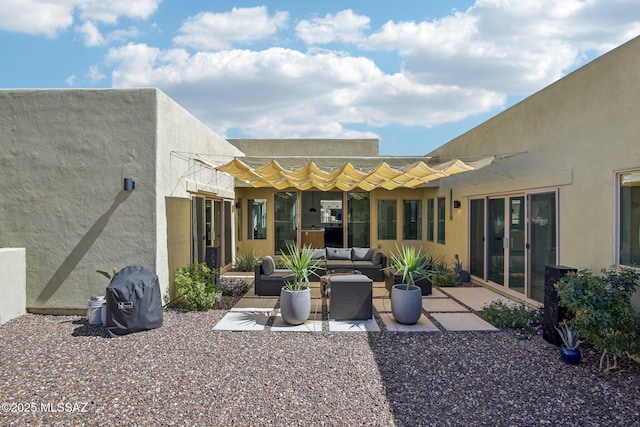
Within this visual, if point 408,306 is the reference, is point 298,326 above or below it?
below

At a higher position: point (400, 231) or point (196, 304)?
point (400, 231)

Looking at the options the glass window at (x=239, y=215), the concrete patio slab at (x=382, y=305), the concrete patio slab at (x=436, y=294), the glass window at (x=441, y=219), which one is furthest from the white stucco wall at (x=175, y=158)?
the glass window at (x=441, y=219)

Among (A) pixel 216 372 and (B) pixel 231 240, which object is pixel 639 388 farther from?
(B) pixel 231 240

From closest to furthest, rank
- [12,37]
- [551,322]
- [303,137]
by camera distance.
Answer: [551,322] → [12,37] → [303,137]

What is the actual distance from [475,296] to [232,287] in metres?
5.72

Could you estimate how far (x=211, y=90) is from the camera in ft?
40.1

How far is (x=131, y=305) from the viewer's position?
591 cm

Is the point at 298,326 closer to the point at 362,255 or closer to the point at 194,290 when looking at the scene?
the point at 194,290

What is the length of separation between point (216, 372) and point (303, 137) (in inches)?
503

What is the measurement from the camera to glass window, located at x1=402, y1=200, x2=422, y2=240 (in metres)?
13.9

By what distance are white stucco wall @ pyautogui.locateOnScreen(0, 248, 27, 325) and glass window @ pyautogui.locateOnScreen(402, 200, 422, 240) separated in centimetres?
1117

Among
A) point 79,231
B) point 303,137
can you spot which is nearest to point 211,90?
point 303,137

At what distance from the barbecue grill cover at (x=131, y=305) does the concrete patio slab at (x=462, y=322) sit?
492 cm

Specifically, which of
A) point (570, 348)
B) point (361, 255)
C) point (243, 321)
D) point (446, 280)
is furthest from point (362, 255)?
point (570, 348)
